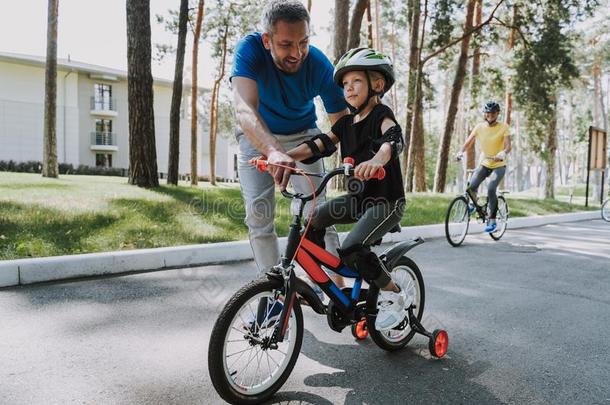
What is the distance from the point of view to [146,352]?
3.00 m

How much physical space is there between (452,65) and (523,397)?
69.6 feet

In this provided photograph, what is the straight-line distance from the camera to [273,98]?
326 centimetres

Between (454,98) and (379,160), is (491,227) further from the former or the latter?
(454,98)

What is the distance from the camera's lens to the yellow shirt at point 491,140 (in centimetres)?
808

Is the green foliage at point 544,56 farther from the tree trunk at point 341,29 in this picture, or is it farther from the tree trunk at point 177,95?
the tree trunk at point 177,95

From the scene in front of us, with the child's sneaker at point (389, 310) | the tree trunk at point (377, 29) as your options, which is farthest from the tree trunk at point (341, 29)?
the tree trunk at point (377, 29)

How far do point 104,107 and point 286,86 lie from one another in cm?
4083

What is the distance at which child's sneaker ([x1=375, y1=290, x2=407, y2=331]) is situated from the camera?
9.60ft

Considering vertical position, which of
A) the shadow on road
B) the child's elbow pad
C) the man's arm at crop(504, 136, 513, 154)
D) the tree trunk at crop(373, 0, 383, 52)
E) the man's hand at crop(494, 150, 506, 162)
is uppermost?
the tree trunk at crop(373, 0, 383, 52)

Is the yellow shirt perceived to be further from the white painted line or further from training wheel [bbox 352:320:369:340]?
the white painted line

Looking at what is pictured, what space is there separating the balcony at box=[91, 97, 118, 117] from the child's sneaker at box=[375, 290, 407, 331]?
40.7 meters

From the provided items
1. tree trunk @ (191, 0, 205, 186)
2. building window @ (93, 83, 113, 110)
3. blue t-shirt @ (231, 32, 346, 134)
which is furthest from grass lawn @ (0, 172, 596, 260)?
building window @ (93, 83, 113, 110)

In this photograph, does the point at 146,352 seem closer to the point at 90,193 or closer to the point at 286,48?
the point at 286,48

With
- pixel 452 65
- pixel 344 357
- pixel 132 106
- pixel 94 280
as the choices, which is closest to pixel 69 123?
pixel 452 65
